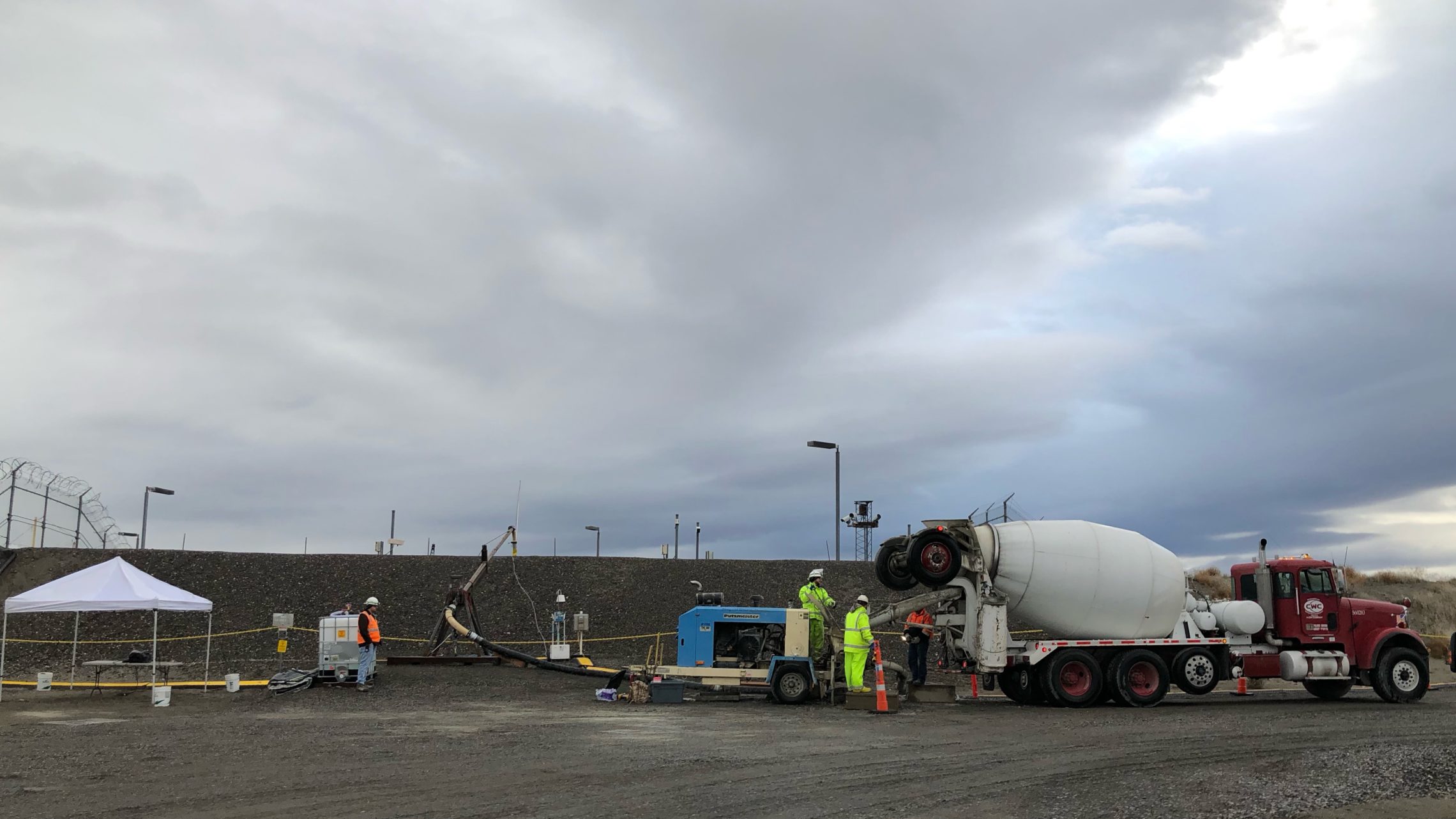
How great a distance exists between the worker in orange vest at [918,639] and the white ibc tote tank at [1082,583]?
65.6 inches

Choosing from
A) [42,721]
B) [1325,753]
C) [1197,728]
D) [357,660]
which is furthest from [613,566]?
[1325,753]

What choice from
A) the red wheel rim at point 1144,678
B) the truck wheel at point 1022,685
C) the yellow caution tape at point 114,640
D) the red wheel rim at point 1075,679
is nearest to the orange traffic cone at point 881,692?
the truck wheel at point 1022,685

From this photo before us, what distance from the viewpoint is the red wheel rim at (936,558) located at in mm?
19625

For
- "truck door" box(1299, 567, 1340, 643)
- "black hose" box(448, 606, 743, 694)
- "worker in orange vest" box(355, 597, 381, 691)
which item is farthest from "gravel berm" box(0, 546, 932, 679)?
"truck door" box(1299, 567, 1340, 643)

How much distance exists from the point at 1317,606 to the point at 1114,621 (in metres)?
4.26

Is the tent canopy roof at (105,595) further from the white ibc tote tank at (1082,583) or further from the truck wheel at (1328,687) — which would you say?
the truck wheel at (1328,687)

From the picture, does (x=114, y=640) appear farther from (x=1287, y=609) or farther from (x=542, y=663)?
(x=1287, y=609)

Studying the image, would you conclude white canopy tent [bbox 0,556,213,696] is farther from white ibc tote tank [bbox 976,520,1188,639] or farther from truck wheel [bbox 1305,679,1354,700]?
truck wheel [bbox 1305,679,1354,700]

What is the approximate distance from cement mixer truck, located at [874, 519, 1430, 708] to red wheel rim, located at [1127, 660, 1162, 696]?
0.02 m

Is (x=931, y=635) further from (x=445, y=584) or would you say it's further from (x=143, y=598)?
(x=445, y=584)

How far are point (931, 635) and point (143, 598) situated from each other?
15599mm

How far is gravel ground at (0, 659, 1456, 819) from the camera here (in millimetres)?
9406

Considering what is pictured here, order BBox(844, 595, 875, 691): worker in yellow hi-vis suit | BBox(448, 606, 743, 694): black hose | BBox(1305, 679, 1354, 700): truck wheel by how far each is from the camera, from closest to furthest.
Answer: BBox(844, 595, 875, 691): worker in yellow hi-vis suit < BBox(1305, 679, 1354, 700): truck wheel < BBox(448, 606, 743, 694): black hose

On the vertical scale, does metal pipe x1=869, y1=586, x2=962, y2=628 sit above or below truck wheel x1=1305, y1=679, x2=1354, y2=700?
above
